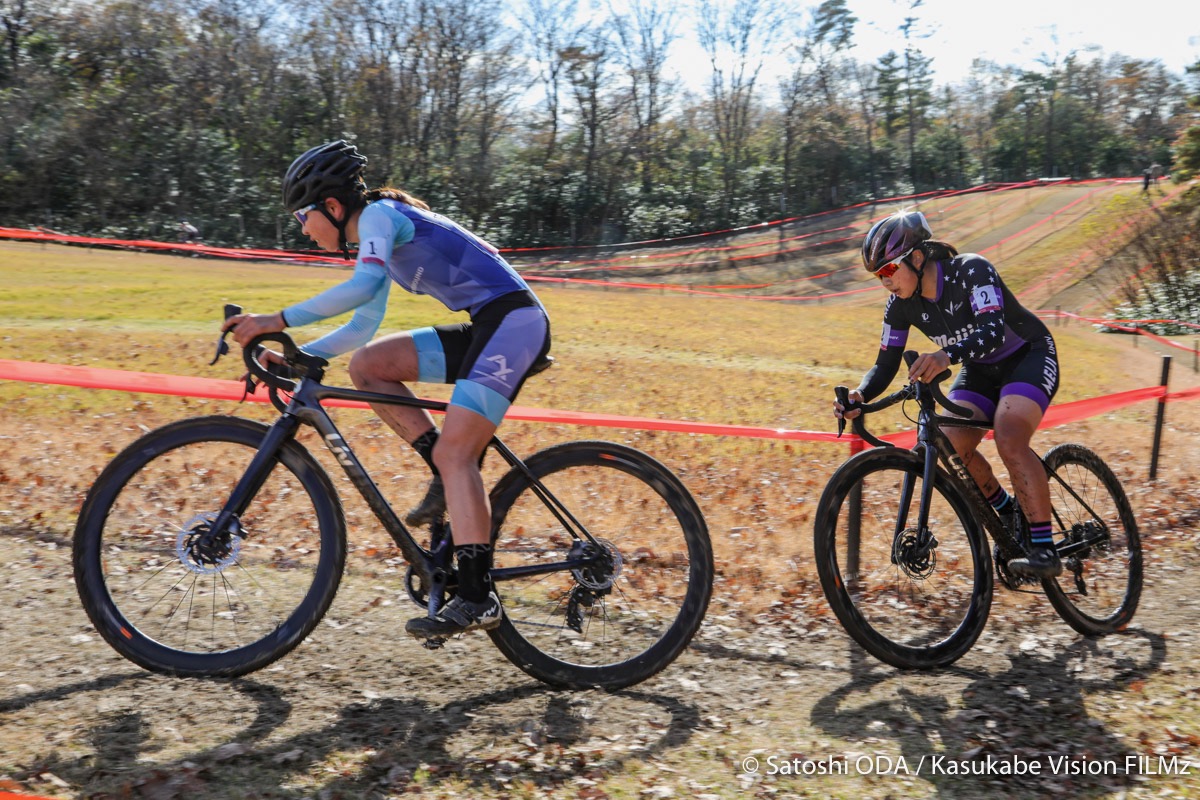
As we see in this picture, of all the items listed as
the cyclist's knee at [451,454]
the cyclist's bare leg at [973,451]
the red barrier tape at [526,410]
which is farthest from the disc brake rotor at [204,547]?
the cyclist's bare leg at [973,451]

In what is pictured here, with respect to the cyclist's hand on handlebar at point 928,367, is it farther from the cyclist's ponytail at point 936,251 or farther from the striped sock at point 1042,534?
the striped sock at point 1042,534

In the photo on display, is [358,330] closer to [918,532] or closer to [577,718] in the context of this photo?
[577,718]

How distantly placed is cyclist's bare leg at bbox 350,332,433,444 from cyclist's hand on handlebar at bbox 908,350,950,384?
7.45ft

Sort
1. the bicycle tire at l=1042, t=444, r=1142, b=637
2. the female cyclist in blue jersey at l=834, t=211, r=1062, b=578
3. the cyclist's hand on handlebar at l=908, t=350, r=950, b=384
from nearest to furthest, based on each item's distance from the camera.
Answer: the cyclist's hand on handlebar at l=908, t=350, r=950, b=384, the female cyclist in blue jersey at l=834, t=211, r=1062, b=578, the bicycle tire at l=1042, t=444, r=1142, b=637

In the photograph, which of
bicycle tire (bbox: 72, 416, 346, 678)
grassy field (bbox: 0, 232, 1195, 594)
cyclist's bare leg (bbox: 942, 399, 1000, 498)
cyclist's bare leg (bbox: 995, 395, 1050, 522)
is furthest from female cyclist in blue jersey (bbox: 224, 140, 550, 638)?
grassy field (bbox: 0, 232, 1195, 594)

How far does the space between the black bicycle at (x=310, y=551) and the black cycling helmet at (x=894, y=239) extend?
1578 mm

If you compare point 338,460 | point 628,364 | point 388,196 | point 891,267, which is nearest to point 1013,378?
point 891,267

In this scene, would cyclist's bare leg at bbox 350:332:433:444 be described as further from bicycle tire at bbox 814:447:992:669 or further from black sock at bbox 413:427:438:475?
bicycle tire at bbox 814:447:992:669

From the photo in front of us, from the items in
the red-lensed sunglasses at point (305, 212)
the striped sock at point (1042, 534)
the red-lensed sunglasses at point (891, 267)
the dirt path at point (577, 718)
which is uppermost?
the red-lensed sunglasses at point (305, 212)

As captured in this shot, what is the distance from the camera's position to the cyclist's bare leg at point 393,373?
4199 mm

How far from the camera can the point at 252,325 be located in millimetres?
3875

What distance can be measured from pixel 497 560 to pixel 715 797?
1404 mm

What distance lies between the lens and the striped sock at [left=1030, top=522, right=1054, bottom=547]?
505cm

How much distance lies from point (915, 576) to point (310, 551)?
2860mm
